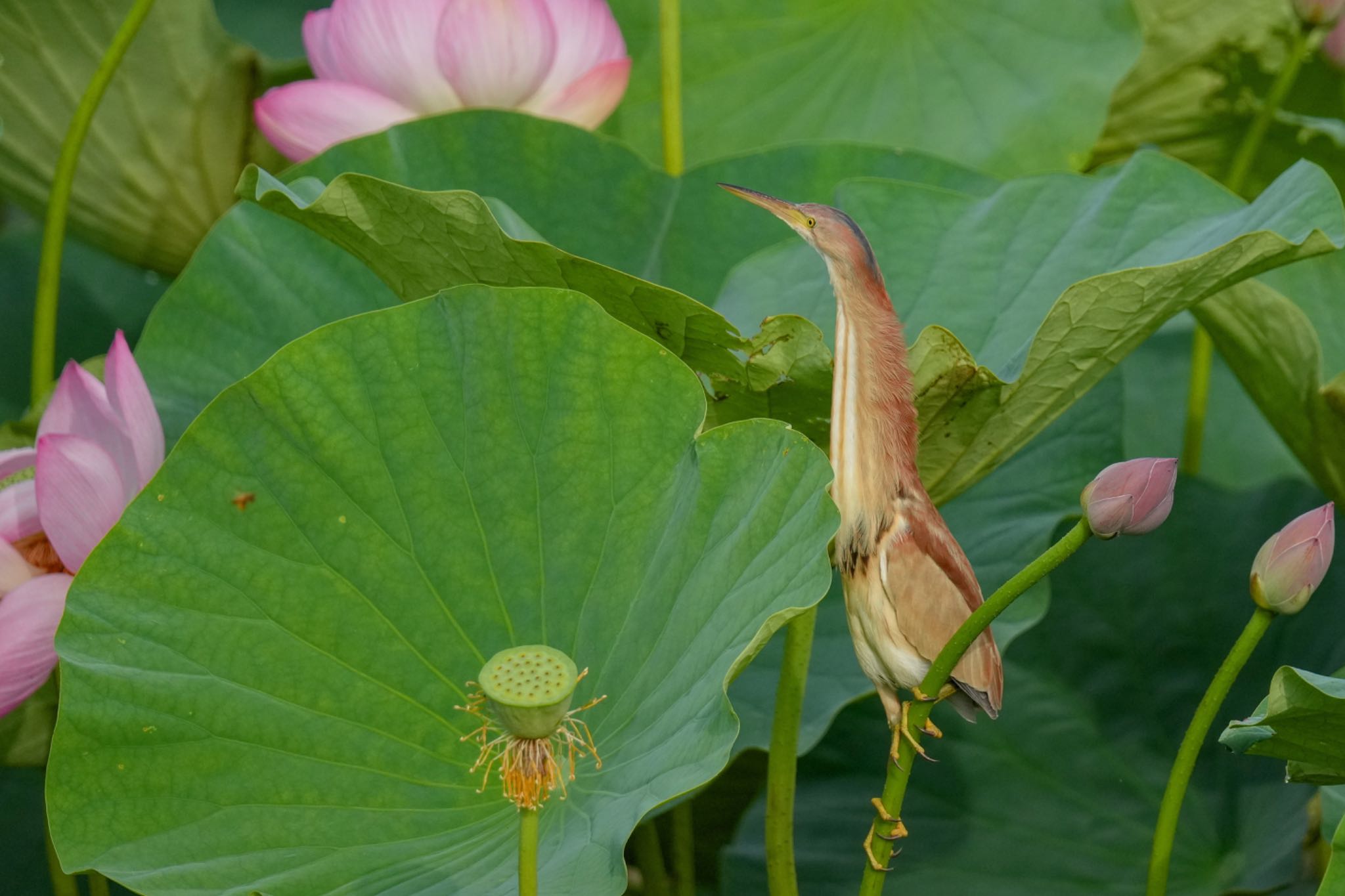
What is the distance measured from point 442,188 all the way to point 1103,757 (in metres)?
0.77

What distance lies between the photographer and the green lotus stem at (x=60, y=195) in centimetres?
106

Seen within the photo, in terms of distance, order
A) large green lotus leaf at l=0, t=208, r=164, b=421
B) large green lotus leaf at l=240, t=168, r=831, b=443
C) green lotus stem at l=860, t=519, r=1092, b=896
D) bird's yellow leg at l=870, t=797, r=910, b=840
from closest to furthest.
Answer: green lotus stem at l=860, t=519, r=1092, b=896 → bird's yellow leg at l=870, t=797, r=910, b=840 → large green lotus leaf at l=240, t=168, r=831, b=443 → large green lotus leaf at l=0, t=208, r=164, b=421

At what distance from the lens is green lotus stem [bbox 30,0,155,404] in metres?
1.06

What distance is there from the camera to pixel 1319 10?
1.17 meters

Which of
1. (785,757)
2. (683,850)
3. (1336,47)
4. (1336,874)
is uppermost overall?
(1336,47)

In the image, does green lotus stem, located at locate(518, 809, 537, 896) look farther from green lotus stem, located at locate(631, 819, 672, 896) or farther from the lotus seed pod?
green lotus stem, located at locate(631, 819, 672, 896)

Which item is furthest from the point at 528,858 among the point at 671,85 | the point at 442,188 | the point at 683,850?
the point at 671,85

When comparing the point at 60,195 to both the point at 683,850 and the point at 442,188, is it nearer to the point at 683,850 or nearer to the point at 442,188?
the point at 442,188

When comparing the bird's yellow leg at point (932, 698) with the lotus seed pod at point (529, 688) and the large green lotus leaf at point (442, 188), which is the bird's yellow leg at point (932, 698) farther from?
the large green lotus leaf at point (442, 188)

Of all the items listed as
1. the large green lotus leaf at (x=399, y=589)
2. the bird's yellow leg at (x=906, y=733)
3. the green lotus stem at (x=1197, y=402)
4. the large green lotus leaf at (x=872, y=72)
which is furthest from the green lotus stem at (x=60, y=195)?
the green lotus stem at (x=1197, y=402)

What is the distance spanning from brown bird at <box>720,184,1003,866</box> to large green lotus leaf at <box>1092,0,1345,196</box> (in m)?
0.90

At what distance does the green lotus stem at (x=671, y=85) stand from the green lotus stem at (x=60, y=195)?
43cm

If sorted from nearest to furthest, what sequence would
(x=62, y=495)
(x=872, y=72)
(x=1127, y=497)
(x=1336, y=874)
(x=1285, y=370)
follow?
(x=1127, y=497)
(x=1336, y=874)
(x=62, y=495)
(x=1285, y=370)
(x=872, y=72)

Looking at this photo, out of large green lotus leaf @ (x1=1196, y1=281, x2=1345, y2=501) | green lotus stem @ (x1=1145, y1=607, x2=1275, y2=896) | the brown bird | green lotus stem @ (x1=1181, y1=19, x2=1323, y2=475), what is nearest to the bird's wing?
the brown bird
